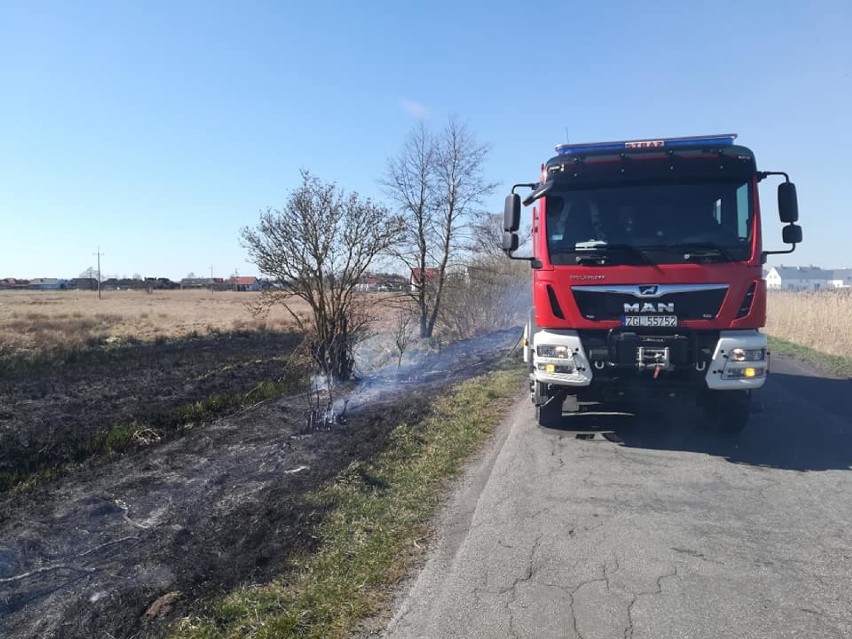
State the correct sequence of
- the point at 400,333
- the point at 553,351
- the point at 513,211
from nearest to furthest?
1. the point at 553,351
2. the point at 513,211
3. the point at 400,333

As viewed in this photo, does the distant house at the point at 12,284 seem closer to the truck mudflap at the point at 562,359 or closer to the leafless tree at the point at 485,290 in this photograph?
the leafless tree at the point at 485,290

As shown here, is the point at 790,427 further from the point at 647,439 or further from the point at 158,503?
the point at 158,503

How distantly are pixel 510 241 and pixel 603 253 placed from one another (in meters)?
1.47

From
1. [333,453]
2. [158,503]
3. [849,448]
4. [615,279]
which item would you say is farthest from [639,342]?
[158,503]

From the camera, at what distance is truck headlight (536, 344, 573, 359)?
22.3 feet

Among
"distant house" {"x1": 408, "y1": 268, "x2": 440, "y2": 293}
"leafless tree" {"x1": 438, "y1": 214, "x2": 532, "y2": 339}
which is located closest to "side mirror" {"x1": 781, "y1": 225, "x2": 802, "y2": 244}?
"distant house" {"x1": 408, "y1": 268, "x2": 440, "y2": 293}

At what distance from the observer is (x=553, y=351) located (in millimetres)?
6863

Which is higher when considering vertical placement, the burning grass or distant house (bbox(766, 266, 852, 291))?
distant house (bbox(766, 266, 852, 291))

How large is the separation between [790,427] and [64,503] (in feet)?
27.8

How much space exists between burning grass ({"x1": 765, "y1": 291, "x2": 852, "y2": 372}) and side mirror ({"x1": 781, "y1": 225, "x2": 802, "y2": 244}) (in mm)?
8454

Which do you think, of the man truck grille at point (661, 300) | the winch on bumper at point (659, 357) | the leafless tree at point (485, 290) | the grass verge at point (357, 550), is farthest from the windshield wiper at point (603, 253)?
the leafless tree at point (485, 290)

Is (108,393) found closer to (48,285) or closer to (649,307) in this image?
(649,307)

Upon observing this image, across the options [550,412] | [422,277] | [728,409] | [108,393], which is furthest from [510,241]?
[422,277]

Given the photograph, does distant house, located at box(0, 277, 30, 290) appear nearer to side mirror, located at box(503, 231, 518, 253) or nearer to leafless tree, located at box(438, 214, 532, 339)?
leafless tree, located at box(438, 214, 532, 339)
